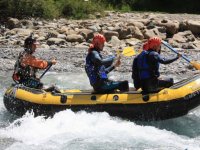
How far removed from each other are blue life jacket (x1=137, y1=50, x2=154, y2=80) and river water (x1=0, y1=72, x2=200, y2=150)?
2.78 ft

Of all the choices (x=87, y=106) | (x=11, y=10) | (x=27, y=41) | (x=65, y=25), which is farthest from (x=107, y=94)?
(x=11, y=10)

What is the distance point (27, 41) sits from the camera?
9188 millimetres

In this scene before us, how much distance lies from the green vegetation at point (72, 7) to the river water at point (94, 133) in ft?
43.3

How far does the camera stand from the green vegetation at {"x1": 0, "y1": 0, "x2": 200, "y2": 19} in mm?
22002

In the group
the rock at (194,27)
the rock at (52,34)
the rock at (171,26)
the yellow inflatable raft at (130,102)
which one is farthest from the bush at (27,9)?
the yellow inflatable raft at (130,102)

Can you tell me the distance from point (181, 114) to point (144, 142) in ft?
4.04

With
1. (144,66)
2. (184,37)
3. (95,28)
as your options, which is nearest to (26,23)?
(95,28)

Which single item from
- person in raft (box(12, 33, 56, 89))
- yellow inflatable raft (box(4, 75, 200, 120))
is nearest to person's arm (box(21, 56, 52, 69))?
person in raft (box(12, 33, 56, 89))

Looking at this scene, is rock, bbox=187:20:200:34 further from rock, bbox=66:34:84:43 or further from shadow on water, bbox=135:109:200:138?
shadow on water, bbox=135:109:200:138

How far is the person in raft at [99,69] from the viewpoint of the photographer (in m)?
8.70

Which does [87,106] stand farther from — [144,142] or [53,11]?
[53,11]

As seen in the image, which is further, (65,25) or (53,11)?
(53,11)

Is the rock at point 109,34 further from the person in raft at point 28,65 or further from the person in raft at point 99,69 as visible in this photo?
the person in raft at point 99,69

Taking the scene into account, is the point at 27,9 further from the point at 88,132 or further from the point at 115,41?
the point at 88,132
